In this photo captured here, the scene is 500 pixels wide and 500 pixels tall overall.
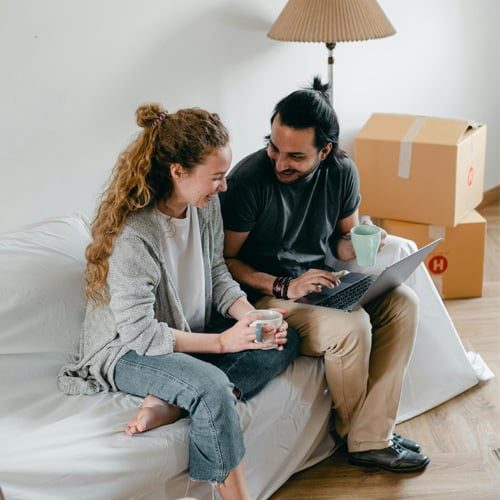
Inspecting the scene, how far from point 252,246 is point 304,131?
36 cm

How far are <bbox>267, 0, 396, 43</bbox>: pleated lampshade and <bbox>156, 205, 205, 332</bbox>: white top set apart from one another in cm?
107

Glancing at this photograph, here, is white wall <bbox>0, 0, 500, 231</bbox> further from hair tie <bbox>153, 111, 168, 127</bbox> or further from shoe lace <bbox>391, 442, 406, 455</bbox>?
shoe lace <bbox>391, 442, 406, 455</bbox>

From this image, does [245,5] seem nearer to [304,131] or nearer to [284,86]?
[284,86]

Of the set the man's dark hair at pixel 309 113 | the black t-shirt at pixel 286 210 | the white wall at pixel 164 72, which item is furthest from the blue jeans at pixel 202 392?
the white wall at pixel 164 72

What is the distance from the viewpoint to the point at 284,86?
3.20 meters

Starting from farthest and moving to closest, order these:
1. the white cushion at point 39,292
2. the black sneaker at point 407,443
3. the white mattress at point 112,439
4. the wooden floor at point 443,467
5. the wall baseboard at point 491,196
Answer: the wall baseboard at point 491,196
the black sneaker at point 407,443
the wooden floor at point 443,467
the white cushion at point 39,292
the white mattress at point 112,439

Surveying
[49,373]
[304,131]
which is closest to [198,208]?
[304,131]

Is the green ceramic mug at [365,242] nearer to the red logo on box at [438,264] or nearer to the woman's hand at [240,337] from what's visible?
the woman's hand at [240,337]

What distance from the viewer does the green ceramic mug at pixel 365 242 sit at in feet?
7.28

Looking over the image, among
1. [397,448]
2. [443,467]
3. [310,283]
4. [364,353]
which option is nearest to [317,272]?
[310,283]

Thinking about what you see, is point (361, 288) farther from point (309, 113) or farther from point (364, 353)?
point (309, 113)

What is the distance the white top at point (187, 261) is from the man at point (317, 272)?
178 millimetres

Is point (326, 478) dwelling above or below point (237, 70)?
below

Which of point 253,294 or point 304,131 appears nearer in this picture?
point 304,131
